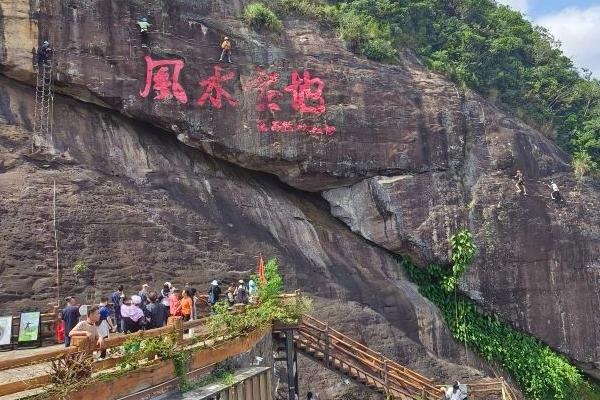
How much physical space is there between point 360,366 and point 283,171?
21.1ft

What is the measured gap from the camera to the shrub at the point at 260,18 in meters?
17.8

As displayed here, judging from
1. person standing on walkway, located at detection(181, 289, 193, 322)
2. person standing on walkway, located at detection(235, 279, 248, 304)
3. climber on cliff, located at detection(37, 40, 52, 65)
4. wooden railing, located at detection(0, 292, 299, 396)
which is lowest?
person standing on walkway, located at detection(235, 279, 248, 304)

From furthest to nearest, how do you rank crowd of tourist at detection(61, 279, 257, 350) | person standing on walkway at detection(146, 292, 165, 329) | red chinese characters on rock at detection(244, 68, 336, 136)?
red chinese characters on rock at detection(244, 68, 336, 136), person standing on walkway at detection(146, 292, 165, 329), crowd of tourist at detection(61, 279, 257, 350)

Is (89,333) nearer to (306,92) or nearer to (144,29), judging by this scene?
(144,29)

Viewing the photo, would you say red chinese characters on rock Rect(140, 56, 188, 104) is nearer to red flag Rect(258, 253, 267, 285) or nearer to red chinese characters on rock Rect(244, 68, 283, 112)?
red chinese characters on rock Rect(244, 68, 283, 112)

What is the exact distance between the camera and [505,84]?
906 inches

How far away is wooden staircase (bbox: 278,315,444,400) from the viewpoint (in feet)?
42.2

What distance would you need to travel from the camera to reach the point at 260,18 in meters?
17.9

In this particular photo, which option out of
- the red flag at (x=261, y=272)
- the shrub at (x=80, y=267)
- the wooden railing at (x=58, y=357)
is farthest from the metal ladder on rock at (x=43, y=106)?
the wooden railing at (x=58, y=357)

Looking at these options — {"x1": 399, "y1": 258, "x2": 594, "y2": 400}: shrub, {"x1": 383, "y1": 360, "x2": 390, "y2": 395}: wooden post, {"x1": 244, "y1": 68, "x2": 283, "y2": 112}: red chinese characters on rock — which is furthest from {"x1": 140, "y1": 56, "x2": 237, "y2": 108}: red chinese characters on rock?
{"x1": 383, "y1": 360, "x2": 390, "y2": 395}: wooden post

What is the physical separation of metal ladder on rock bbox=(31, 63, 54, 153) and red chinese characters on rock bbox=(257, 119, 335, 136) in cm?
549

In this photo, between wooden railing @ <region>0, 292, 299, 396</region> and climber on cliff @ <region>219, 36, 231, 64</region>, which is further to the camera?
climber on cliff @ <region>219, 36, 231, 64</region>

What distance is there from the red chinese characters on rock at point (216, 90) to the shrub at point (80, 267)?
538 centimetres

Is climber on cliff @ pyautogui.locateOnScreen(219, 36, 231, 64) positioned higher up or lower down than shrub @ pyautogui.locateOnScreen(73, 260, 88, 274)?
higher up
